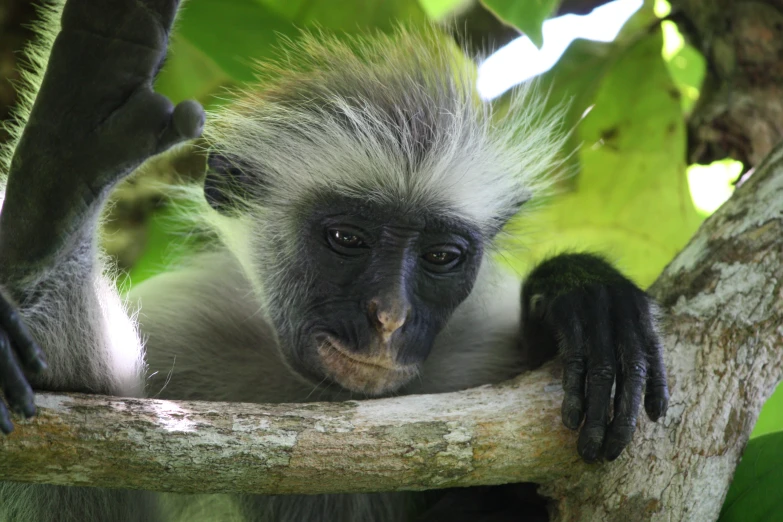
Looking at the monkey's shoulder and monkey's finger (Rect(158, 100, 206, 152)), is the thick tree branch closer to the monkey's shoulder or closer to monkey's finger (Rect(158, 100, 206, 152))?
monkey's finger (Rect(158, 100, 206, 152))

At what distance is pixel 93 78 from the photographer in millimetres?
2166

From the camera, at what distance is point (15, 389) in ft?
6.66

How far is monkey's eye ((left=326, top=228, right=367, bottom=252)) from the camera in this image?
3.09 meters

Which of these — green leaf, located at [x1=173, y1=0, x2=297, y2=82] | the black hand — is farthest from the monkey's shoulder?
the black hand

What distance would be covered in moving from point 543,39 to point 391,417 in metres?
1.48

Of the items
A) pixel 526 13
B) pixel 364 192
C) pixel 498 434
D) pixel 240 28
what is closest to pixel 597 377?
pixel 498 434

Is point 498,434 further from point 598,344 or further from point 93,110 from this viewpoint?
point 93,110

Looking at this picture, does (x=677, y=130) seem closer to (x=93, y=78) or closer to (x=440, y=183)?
(x=440, y=183)

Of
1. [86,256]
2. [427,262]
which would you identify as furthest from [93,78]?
[427,262]

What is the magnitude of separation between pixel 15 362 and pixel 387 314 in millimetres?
1109

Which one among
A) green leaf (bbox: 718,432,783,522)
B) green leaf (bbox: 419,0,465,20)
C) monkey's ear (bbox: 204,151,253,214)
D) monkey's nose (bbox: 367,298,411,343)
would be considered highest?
green leaf (bbox: 419,0,465,20)

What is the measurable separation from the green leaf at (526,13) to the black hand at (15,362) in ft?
6.19

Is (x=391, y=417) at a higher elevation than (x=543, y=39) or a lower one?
lower

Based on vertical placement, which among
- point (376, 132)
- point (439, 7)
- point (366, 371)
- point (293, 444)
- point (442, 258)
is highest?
point (439, 7)
